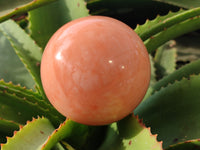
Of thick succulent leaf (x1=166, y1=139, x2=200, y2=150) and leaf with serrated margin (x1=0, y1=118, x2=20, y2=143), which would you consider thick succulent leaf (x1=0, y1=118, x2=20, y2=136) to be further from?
thick succulent leaf (x1=166, y1=139, x2=200, y2=150)

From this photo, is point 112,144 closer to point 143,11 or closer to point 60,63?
point 60,63

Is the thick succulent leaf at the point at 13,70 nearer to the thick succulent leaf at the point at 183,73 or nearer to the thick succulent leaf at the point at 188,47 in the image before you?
the thick succulent leaf at the point at 183,73

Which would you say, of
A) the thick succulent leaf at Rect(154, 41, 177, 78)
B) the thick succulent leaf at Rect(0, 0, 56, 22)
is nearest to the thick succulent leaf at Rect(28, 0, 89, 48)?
the thick succulent leaf at Rect(0, 0, 56, 22)

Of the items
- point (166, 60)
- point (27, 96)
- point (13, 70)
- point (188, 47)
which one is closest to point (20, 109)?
point (27, 96)

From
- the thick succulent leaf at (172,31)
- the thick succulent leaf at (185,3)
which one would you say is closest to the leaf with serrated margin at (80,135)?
the thick succulent leaf at (172,31)

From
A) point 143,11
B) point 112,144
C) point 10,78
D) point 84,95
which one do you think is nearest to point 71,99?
point 84,95

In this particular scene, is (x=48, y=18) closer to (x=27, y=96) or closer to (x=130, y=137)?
(x=27, y=96)
